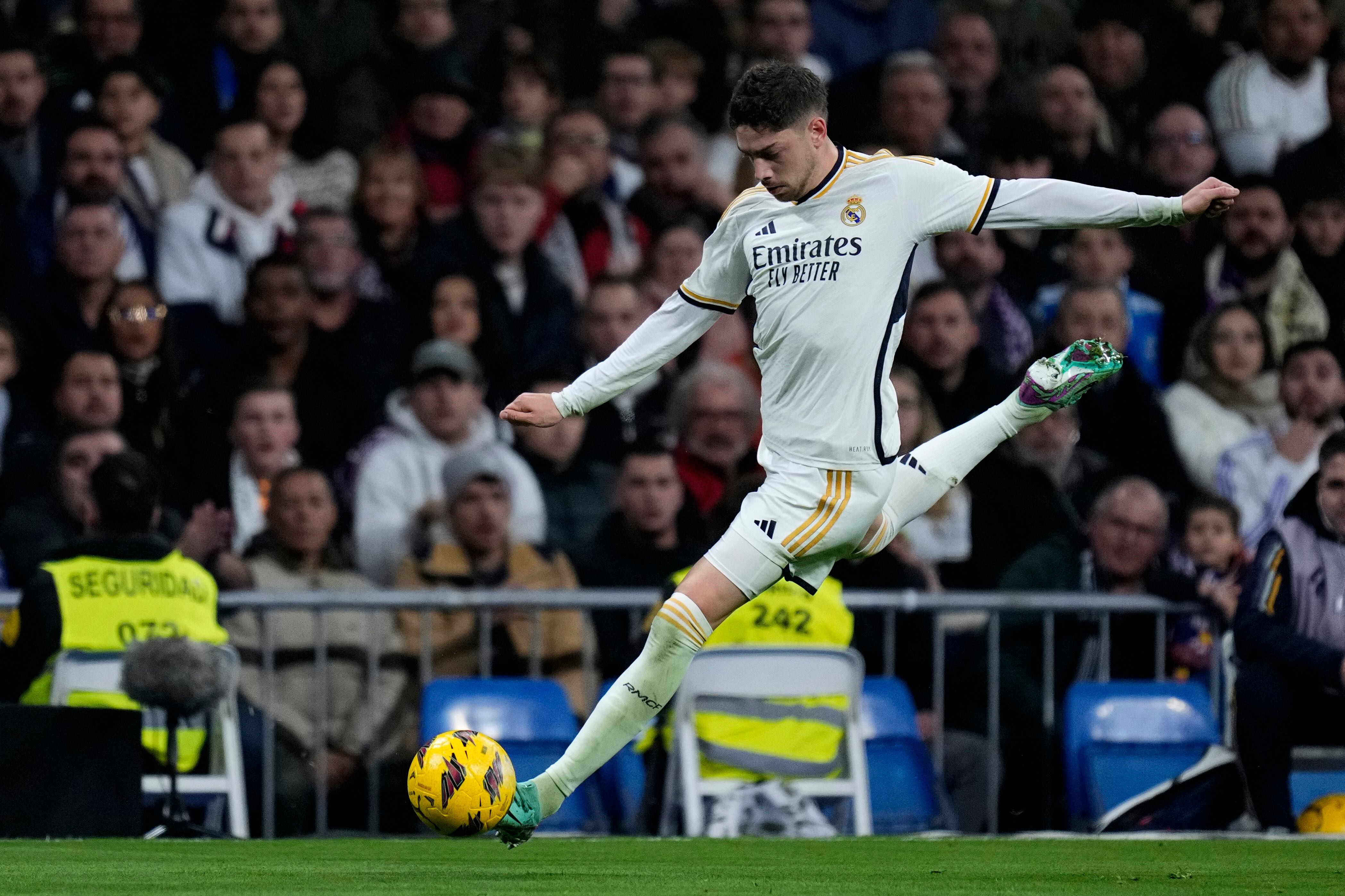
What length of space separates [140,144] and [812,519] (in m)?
6.15

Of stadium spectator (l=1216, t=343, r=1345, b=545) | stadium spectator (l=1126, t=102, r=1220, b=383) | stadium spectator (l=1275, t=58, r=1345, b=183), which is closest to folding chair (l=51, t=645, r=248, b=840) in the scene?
stadium spectator (l=1216, t=343, r=1345, b=545)

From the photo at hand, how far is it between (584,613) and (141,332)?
271 cm

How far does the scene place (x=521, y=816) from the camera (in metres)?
6.61

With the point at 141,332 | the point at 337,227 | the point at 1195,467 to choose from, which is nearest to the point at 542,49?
the point at 337,227

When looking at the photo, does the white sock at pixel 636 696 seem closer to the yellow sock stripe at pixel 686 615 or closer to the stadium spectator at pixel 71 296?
the yellow sock stripe at pixel 686 615

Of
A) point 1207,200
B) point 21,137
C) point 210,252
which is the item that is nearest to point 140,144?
point 21,137

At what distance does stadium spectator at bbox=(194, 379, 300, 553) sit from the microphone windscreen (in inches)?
84.7

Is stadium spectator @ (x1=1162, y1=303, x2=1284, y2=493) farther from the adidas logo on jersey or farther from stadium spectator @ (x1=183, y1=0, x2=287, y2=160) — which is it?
stadium spectator @ (x1=183, y1=0, x2=287, y2=160)

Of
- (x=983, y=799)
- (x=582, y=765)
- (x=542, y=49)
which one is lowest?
(x=983, y=799)

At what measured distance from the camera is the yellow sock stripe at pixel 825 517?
679 cm

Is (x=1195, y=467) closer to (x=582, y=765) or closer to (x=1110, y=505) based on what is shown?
(x=1110, y=505)

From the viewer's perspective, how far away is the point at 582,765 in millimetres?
6746

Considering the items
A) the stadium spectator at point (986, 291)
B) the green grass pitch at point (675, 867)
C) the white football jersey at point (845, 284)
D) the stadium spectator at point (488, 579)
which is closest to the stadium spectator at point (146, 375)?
the stadium spectator at point (488, 579)

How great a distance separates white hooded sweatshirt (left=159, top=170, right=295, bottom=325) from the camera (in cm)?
1109
